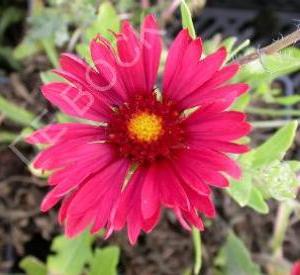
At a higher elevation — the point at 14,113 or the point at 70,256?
the point at 14,113

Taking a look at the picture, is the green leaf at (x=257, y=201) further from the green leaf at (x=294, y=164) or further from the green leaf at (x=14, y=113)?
the green leaf at (x=14, y=113)

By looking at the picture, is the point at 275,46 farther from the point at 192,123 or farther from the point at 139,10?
the point at 139,10

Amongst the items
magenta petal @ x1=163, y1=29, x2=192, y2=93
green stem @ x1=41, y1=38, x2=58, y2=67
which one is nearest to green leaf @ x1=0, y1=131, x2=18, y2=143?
green stem @ x1=41, y1=38, x2=58, y2=67

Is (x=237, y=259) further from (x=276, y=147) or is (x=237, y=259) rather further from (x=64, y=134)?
(x=64, y=134)

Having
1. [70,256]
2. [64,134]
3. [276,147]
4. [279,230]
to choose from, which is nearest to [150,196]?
[64,134]

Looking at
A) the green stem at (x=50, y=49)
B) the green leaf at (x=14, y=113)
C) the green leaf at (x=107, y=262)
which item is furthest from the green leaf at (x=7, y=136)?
the green leaf at (x=107, y=262)

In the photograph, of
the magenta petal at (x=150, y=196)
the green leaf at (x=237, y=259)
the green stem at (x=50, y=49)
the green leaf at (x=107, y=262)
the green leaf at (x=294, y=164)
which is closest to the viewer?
the magenta petal at (x=150, y=196)
